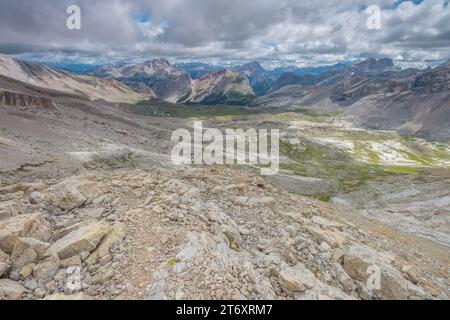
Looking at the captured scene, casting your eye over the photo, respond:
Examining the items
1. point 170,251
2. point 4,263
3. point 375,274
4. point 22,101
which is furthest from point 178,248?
point 22,101

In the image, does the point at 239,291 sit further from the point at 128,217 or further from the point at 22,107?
the point at 22,107

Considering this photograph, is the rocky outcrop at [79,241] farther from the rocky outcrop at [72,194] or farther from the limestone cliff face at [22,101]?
the limestone cliff face at [22,101]

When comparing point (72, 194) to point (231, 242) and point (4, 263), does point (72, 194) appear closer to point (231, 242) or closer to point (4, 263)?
point (4, 263)

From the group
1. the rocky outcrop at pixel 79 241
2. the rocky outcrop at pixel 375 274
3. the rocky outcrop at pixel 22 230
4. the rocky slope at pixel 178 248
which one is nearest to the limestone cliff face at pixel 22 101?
the rocky slope at pixel 178 248

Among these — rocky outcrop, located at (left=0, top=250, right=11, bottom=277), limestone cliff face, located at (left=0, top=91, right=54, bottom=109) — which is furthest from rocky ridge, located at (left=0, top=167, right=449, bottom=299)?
limestone cliff face, located at (left=0, top=91, right=54, bottom=109)

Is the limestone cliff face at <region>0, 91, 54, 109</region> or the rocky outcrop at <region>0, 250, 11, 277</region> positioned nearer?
the rocky outcrop at <region>0, 250, 11, 277</region>

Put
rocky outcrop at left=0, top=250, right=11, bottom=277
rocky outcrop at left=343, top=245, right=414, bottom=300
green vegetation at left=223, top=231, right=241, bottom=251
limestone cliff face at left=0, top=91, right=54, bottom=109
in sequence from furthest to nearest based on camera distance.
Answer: limestone cliff face at left=0, top=91, right=54, bottom=109 → green vegetation at left=223, top=231, right=241, bottom=251 → rocky outcrop at left=343, top=245, right=414, bottom=300 → rocky outcrop at left=0, top=250, right=11, bottom=277

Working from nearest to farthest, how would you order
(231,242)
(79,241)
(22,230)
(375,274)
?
(79,241) → (22,230) → (375,274) → (231,242)

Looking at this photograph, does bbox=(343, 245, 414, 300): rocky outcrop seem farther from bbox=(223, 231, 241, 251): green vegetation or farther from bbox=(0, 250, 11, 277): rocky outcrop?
bbox=(0, 250, 11, 277): rocky outcrop
